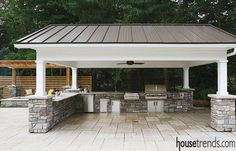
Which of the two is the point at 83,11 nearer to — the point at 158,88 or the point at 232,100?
the point at 158,88

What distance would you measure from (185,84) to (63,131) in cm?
720

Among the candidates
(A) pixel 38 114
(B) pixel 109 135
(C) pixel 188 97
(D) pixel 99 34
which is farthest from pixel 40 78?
(C) pixel 188 97

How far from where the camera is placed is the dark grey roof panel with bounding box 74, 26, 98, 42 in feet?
24.7

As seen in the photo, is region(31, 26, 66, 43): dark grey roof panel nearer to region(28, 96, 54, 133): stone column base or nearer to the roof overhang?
the roof overhang

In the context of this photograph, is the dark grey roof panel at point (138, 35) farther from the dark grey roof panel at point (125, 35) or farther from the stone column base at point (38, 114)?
the stone column base at point (38, 114)

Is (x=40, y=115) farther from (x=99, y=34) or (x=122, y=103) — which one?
(x=122, y=103)

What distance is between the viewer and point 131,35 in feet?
27.2

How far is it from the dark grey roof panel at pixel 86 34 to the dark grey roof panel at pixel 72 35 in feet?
0.49

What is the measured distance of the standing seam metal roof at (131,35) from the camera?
24.0ft

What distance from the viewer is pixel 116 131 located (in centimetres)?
762

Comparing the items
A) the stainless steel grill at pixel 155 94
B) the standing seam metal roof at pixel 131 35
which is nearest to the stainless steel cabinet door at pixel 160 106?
the stainless steel grill at pixel 155 94

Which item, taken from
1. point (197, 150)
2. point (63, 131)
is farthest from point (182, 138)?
point (63, 131)

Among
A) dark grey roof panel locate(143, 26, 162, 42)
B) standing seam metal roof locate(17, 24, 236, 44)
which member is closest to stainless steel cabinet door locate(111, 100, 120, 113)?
standing seam metal roof locate(17, 24, 236, 44)

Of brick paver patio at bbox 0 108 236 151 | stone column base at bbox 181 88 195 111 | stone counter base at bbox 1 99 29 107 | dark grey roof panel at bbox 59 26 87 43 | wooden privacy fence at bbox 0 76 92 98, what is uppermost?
dark grey roof panel at bbox 59 26 87 43
